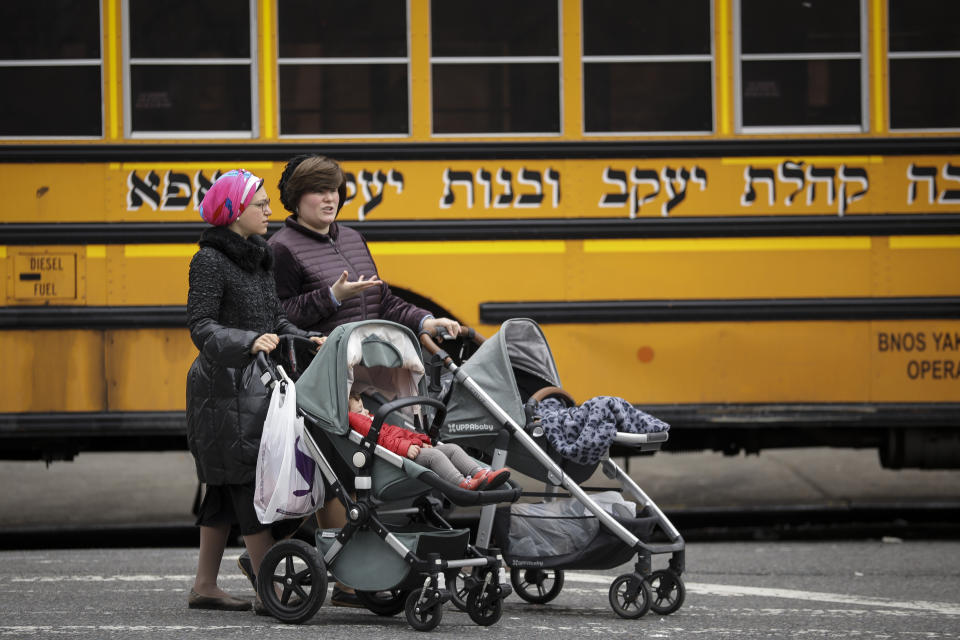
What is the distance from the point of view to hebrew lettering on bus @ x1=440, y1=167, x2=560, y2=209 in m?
6.75

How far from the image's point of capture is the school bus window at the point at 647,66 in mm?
6816

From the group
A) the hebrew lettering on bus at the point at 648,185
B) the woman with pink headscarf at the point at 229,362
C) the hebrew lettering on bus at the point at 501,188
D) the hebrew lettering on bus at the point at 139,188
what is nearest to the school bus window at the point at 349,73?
the hebrew lettering on bus at the point at 501,188

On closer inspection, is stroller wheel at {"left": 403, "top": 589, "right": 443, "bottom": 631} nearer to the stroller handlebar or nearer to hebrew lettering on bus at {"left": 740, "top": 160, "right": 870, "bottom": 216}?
the stroller handlebar

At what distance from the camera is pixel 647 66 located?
22.4 feet

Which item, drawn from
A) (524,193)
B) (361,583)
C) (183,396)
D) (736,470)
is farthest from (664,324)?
(736,470)

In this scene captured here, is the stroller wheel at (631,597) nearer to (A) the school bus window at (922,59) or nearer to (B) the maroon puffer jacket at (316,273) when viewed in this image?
(B) the maroon puffer jacket at (316,273)

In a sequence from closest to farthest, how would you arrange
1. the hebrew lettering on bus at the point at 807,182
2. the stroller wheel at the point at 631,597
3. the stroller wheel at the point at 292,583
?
the stroller wheel at the point at 292,583
the stroller wheel at the point at 631,597
the hebrew lettering on bus at the point at 807,182

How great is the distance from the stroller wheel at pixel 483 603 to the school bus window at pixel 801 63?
9.69ft

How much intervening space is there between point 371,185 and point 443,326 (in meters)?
1.78

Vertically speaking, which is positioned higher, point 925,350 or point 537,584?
point 925,350

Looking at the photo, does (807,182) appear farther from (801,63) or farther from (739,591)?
(739,591)

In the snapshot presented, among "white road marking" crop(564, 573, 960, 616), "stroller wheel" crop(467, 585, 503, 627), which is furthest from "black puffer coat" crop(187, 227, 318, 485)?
"white road marking" crop(564, 573, 960, 616)

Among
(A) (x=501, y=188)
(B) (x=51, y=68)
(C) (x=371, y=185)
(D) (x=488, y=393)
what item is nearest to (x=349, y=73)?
(C) (x=371, y=185)

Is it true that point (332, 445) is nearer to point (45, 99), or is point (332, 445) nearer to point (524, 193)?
point (524, 193)
